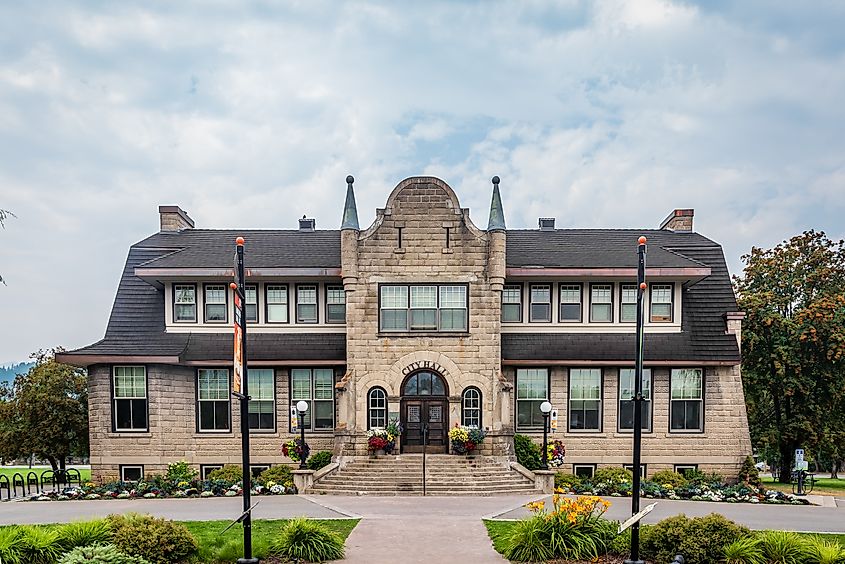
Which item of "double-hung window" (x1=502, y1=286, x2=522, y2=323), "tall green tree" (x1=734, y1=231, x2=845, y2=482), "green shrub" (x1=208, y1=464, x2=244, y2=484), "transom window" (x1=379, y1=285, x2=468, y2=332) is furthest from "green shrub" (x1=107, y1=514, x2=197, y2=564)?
"tall green tree" (x1=734, y1=231, x2=845, y2=482)

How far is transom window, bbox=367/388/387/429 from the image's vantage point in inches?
797

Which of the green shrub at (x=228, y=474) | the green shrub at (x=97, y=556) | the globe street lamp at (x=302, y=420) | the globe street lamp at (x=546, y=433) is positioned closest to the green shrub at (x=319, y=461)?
the globe street lamp at (x=302, y=420)

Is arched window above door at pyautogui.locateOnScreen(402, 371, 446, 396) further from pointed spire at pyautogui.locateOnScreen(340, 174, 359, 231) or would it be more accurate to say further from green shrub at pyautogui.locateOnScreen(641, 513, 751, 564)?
green shrub at pyautogui.locateOnScreen(641, 513, 751, 564)

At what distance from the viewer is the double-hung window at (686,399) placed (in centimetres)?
2144

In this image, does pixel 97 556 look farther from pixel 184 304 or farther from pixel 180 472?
pixel 184 304

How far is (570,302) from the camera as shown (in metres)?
22.3

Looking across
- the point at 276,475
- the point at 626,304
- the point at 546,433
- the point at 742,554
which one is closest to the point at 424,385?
the point at 546,433

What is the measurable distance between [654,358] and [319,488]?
12.3 m

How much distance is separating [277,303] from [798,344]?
2036 cm

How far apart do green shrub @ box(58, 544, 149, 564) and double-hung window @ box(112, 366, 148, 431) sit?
467 inches

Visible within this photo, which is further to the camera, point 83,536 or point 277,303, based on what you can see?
point 277,303

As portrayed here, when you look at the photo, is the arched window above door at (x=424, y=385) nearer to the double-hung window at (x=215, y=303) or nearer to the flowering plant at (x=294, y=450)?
the flowering plant at (x=294, y=450)

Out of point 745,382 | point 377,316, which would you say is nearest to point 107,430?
point 377,316

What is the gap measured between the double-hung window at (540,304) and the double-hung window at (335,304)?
23.0ft
